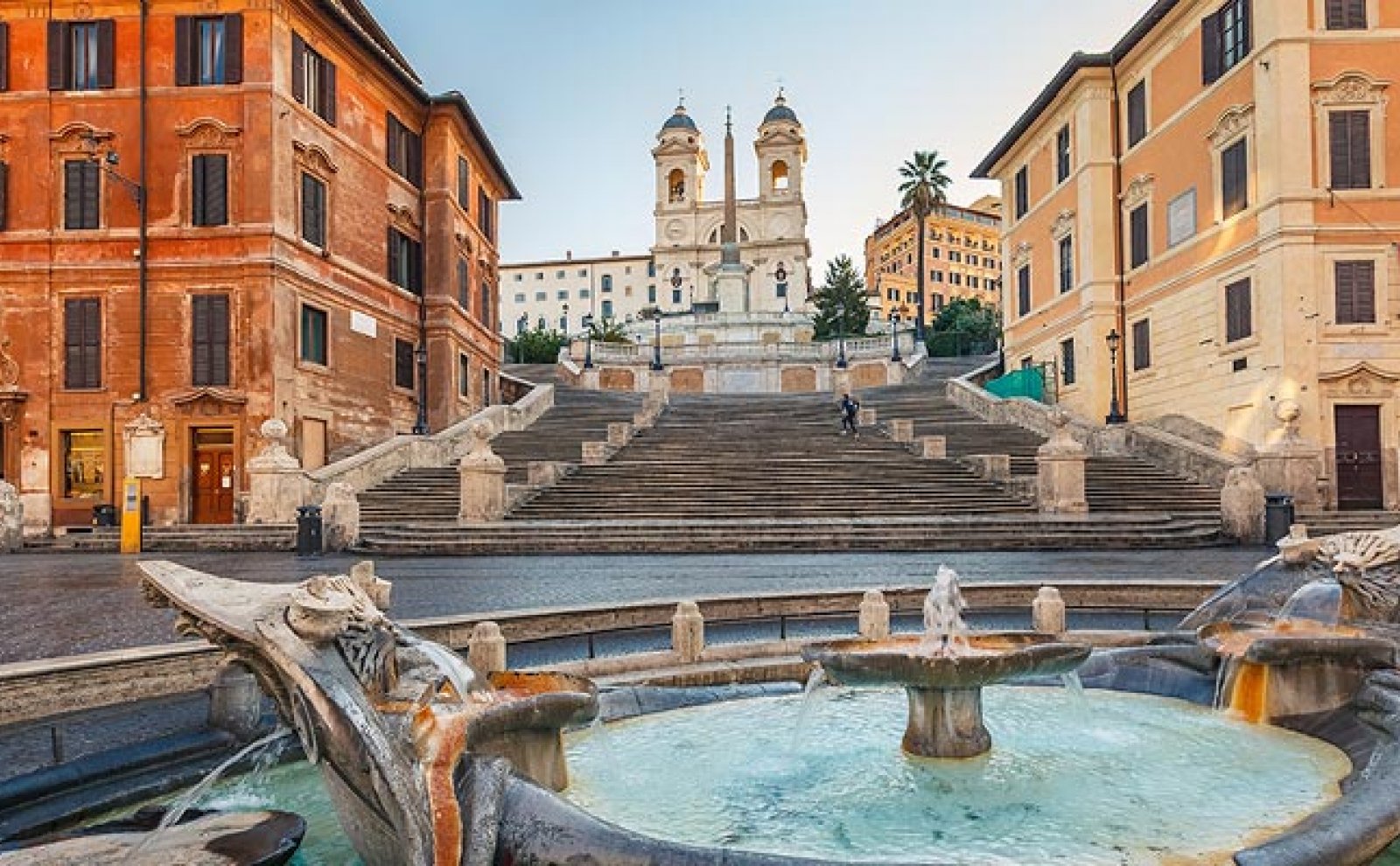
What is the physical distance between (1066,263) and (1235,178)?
884cm

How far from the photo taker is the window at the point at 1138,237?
96.2 ft

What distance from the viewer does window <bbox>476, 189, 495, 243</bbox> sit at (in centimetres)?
3962

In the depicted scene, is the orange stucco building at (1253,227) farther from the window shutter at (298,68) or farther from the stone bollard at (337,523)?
the window shutter at (298,68)

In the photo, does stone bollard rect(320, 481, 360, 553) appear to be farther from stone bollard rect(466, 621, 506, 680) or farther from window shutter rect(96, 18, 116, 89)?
window shutter rect(96, 18, 116, 89)

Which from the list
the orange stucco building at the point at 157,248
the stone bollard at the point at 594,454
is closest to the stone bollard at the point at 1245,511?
the stone bollard at the point at 594,454

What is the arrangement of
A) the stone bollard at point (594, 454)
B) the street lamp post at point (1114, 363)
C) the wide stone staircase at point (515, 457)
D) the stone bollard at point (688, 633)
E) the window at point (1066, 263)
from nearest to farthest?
the stone bollard at point (688, 633) < the wide stone staircase at point (515, 457) < the stone bollard at point (594, 454) < the street lamp post at point (1114, 363) < the window at point (1066, 263)

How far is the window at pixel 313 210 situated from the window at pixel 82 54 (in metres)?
5.65

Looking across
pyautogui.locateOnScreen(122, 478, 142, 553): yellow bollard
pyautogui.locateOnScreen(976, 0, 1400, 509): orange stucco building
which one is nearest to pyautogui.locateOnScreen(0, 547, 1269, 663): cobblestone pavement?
pyautogui.locateOnScreen(122, 478, 142, 553): yellow bollard

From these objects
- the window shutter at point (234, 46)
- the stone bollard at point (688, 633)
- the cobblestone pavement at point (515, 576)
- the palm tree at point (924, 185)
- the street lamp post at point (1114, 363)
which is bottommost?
the cobblestone pavement at point (515, 576)

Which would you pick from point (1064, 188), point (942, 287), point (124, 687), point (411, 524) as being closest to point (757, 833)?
point (124, 687)

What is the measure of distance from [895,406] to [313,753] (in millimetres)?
35079

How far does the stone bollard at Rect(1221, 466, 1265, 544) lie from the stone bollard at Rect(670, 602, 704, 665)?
14155mm

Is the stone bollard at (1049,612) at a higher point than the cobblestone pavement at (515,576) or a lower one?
higher

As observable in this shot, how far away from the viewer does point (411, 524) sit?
68.2ft
